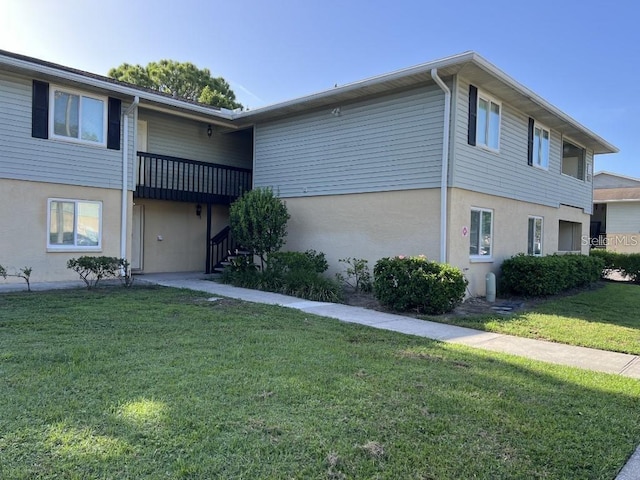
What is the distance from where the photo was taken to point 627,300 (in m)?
11.7

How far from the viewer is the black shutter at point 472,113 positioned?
1052 cm

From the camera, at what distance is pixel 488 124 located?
1133cm

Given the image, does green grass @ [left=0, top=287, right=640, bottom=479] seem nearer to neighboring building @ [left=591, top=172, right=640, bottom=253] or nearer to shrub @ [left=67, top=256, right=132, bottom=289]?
shrub @ [left=67, top=256, right=132, bottom=289]

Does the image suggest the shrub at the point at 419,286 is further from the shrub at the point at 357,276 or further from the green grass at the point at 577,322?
the shrub at the point at 357,276

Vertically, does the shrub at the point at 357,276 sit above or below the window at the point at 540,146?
below

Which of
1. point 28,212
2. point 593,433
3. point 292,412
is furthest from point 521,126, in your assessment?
point 28,212

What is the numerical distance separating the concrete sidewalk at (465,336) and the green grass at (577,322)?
1.32ft

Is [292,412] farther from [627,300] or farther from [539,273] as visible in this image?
[627,300]

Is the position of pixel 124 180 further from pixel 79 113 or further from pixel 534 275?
pixel 534 275

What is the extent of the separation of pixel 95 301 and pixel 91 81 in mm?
5599

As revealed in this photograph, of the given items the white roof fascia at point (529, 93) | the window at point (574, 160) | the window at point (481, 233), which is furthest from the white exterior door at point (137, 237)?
the window at point (574, 160)

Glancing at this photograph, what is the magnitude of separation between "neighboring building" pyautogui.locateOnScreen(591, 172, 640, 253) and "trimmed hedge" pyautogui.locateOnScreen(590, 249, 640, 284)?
8104mm

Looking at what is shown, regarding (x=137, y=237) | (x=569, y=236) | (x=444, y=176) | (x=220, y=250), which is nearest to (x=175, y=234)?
(x=137, y=237)

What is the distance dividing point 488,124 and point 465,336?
20.9 ft
